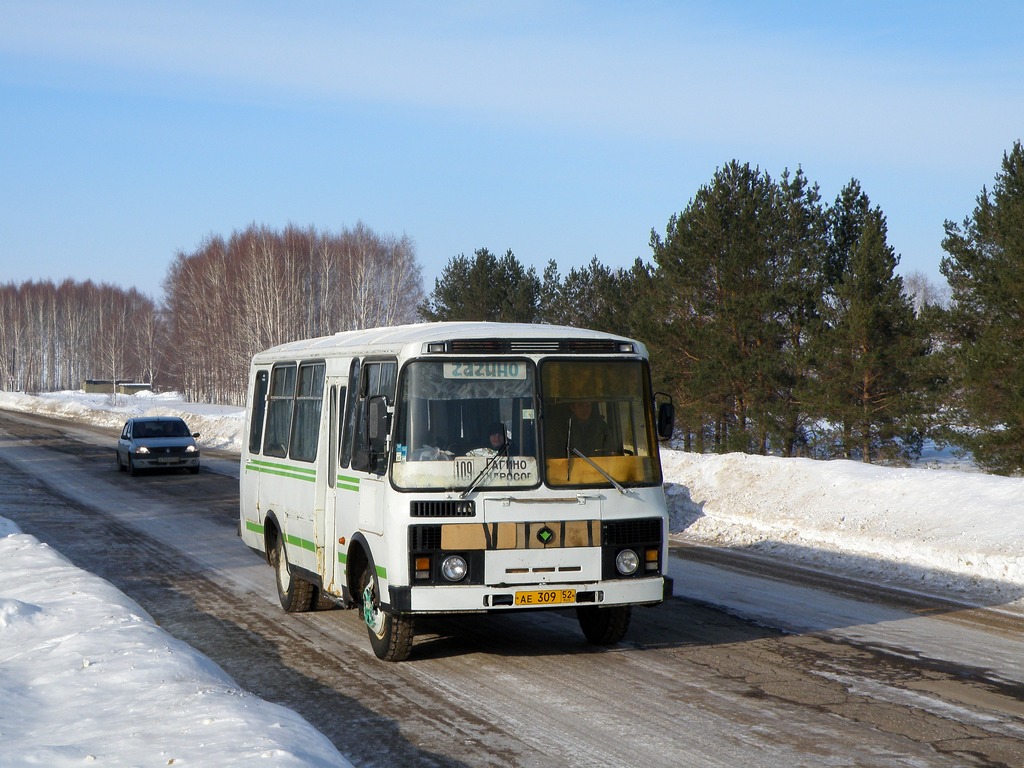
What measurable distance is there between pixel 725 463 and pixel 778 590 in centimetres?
973

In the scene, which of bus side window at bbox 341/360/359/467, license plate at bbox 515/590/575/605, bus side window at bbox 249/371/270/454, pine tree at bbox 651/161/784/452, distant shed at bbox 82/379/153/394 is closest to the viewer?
license plate at bbox 515/590/575/605

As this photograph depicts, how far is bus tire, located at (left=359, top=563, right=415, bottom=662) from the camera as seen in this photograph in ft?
30.0

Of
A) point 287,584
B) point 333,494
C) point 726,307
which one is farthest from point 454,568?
point 726,307

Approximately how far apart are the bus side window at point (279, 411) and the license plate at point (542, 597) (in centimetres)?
411

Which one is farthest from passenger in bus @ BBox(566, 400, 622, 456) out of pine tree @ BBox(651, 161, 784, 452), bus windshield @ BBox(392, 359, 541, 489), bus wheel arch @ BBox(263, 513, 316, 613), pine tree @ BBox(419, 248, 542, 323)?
pine tree @ BBox(419, 248, 542, 323)

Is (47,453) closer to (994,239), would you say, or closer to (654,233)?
(654,233)

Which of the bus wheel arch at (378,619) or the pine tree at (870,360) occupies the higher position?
the pine tree at (870,360)

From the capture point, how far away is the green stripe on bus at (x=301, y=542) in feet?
35.9

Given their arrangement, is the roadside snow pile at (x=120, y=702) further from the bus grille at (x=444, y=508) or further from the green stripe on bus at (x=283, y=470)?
the green stripe on bus at (x=283, y=470)

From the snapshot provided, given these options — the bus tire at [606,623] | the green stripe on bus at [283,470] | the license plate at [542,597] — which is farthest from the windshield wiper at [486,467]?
the green stripe on bus at [283,470]

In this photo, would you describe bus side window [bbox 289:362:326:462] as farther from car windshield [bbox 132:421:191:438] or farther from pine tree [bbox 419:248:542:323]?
pine tree [bbox 419:248:542:323]

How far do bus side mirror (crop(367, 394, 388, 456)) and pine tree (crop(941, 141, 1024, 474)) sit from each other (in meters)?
21.7

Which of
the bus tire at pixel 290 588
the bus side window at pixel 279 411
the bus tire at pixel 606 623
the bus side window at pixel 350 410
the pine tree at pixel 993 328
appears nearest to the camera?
the bus tire at pixel 606 623

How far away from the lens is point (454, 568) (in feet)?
28.7
